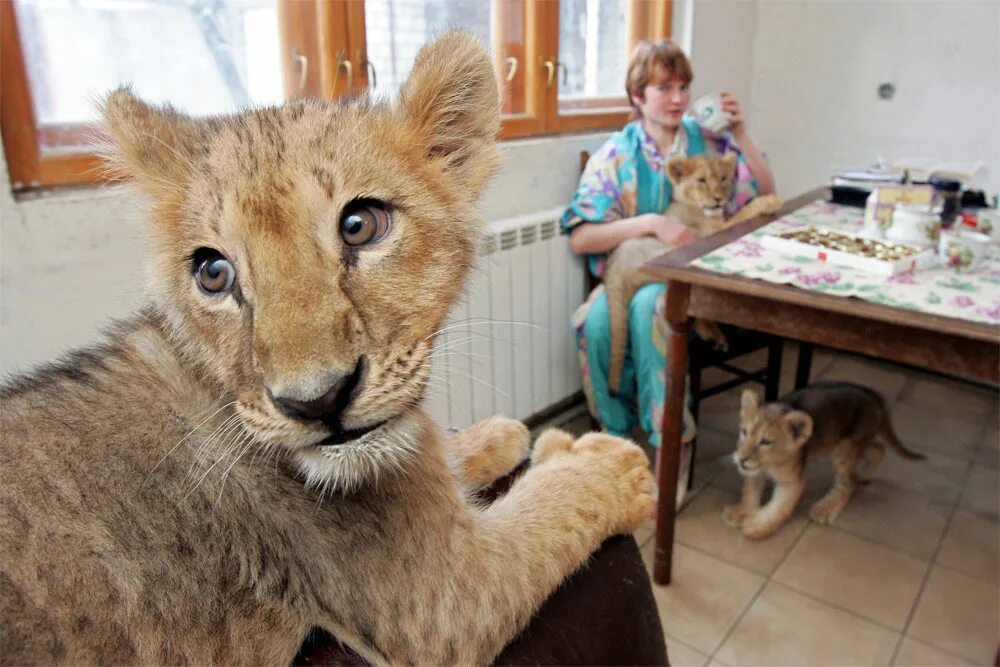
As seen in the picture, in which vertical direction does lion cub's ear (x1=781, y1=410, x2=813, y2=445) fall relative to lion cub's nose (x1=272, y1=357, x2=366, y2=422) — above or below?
below

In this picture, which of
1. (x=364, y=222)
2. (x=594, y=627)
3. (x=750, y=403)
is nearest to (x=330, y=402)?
(x=364, y=222)

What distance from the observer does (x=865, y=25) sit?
384cm

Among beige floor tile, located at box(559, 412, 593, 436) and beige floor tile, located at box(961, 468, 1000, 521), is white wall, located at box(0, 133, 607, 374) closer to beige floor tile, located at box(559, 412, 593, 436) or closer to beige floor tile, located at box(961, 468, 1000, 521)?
beige floor tile, located at box(559, 412, 593, 436)

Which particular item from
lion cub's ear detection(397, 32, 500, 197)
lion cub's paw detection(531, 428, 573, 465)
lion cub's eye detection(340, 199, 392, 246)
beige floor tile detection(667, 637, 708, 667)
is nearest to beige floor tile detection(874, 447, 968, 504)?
beige floor tile detection(667, 637, 708, 667)

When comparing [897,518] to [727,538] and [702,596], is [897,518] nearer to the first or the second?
[727,538]

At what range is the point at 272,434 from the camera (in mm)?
798

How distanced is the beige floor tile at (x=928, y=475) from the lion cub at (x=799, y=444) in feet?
0.65

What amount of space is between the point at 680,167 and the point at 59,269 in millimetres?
2266

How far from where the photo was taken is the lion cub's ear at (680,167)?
2.95 meters

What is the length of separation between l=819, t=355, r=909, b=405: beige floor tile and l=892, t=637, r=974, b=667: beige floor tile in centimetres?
194

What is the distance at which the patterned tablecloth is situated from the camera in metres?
1.73

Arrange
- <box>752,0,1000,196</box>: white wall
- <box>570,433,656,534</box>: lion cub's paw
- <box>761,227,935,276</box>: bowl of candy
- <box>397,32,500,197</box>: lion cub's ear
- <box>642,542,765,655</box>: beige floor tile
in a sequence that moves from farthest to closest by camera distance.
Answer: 1. <box>752,0,1000,196</box>: white wall
2. <box>642,542,765,655</box>: beige floor tile
3. <box>761,227,935,276</box>: bowl of candy
4. <box>570,433,656,534</box>: lion cub's paw
5. <box>397,32,500,197</box>: lion cub's ear

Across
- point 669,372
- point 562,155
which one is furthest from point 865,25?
point 669,372

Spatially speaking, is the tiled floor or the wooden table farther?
the tiled floor
